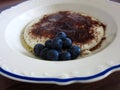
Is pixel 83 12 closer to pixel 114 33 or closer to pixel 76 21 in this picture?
pixel 76 21

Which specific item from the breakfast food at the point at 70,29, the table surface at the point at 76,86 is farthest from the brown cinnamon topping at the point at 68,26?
the table surface at the point at 76,86

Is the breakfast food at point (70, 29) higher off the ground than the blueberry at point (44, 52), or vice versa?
the breakfast food at point (70, 29)

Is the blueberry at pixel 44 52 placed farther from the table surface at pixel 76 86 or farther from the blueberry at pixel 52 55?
the table surface at pixel 76 86

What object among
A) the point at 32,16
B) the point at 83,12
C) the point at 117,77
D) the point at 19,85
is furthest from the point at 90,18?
the point at 19,85

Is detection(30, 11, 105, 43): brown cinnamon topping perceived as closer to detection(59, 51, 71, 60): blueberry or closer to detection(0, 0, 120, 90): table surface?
detection(59, 51, 71, 60): blueberry

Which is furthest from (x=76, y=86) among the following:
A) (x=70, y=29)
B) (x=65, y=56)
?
(x=70, y=29)

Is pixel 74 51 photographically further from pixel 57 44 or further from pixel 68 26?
pixel 68 26

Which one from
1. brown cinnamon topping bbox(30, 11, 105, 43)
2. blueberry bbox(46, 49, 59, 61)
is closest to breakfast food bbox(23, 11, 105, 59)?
brown cinnamon topping bbox(30, 11, 105, 43)
